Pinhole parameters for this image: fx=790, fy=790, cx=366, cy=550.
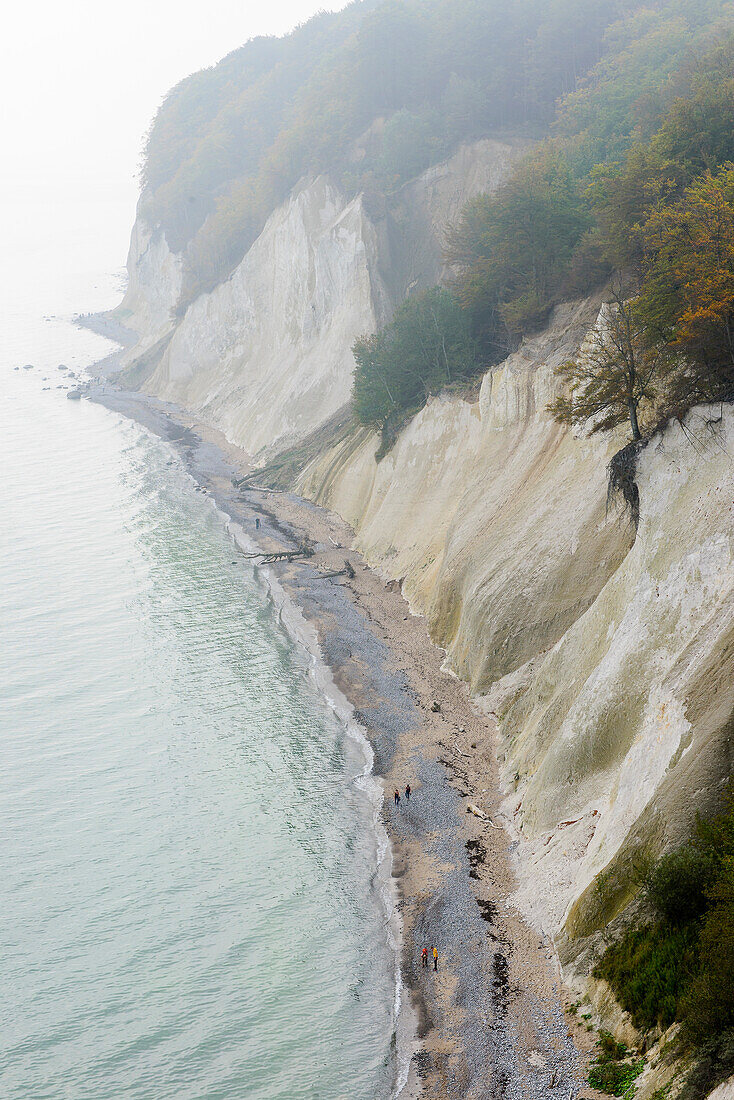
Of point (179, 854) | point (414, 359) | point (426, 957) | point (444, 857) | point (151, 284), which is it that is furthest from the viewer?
point (151, 284)

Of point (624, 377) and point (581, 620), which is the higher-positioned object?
point (624, 377)

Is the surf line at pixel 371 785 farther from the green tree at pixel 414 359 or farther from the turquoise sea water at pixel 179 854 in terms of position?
the green tree at pixel 414 359

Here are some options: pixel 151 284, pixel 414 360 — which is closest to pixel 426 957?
pixel 414 360

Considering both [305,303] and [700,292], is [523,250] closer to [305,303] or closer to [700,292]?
[700,292]

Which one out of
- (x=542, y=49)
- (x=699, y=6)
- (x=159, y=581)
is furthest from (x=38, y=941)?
(x=699, y=6)

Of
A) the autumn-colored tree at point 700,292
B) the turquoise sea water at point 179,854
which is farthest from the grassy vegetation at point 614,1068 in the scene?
the autumn-colored tree at point 700,292

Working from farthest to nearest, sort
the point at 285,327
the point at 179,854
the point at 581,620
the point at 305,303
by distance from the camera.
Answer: the point at 285,327 < the point at 305,303 < the point at 581,620 < the point at 179,854
